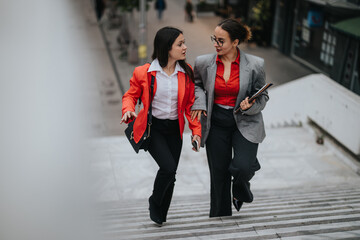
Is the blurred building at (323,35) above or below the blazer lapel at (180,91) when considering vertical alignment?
below

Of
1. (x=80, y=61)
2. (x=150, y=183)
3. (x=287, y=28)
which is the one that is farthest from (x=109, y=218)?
(x=287, y=28)

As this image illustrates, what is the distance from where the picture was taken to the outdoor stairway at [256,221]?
4375mm

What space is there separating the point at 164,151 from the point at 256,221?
1.14 meters

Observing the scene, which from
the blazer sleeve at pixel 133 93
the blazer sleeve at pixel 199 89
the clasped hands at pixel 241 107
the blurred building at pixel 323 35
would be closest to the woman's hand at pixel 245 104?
the clasped hands at pixel 241 107

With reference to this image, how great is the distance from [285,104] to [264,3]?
983 cm

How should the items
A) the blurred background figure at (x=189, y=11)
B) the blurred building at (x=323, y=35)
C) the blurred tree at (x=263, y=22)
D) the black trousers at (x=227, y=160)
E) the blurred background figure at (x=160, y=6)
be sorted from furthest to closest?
1. the blurred background figure at (x=160, y=6)
2. the blurred background figure at (x=189, y=11)
3. the blurred tree at (x=263, y=22)
4. the blurred building at (x=323, y=35)
5. the black trousers at (x=227, y=160)

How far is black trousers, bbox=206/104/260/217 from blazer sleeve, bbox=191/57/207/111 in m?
0.18

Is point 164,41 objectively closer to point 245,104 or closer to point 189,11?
point 245,104

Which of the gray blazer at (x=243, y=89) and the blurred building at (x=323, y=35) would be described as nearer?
the gray blazer at (x=243, y=89)

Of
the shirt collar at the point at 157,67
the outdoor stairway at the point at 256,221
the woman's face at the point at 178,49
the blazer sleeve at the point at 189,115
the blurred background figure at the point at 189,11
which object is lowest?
the blurred background figure at the point at 189,11

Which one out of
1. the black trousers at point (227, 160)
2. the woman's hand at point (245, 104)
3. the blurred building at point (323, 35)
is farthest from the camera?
the blurred building at point (323, 35)

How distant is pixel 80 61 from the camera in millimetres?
18797

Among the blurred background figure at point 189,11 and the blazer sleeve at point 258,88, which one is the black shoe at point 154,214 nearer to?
the blazer sleeve at point 258,88

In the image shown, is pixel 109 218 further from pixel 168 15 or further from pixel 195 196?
pixel 168 15
